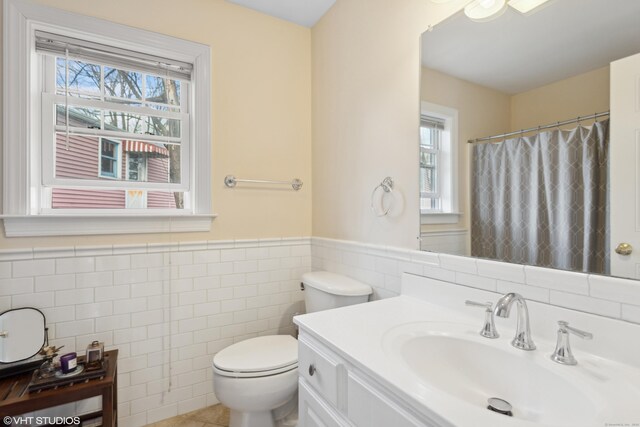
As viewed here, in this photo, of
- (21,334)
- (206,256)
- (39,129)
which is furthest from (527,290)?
(39,129)

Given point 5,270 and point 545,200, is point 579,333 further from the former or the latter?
point 5,270

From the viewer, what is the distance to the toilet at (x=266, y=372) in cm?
136

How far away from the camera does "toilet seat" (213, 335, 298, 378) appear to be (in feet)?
4.51

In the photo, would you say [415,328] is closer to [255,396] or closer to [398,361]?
[398,361]

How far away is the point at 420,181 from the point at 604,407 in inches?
35.9

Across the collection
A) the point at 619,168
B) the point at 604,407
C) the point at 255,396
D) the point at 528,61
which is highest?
the point at 528,61

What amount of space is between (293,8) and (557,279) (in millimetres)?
2003

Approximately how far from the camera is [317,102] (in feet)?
6.82

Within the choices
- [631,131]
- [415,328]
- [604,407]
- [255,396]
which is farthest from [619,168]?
[255,396]

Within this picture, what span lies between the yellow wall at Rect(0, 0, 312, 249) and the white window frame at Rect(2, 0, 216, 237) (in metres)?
0.07

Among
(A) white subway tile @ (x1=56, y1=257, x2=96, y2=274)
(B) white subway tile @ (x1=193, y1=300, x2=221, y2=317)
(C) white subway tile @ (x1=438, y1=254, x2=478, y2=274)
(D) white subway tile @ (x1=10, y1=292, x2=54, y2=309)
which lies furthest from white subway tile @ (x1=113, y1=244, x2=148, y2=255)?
(C) white subway tile @ (x1=438, y1=254, x2=478, y2=274)

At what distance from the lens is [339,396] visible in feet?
2.85

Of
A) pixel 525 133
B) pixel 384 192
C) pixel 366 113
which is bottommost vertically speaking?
pixel 384 192

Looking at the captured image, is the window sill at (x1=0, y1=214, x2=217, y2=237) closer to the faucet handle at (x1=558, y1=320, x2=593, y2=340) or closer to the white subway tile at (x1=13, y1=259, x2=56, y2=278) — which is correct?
the white subway tile at (x1=13, y1=259, x2=56, y2=278)
